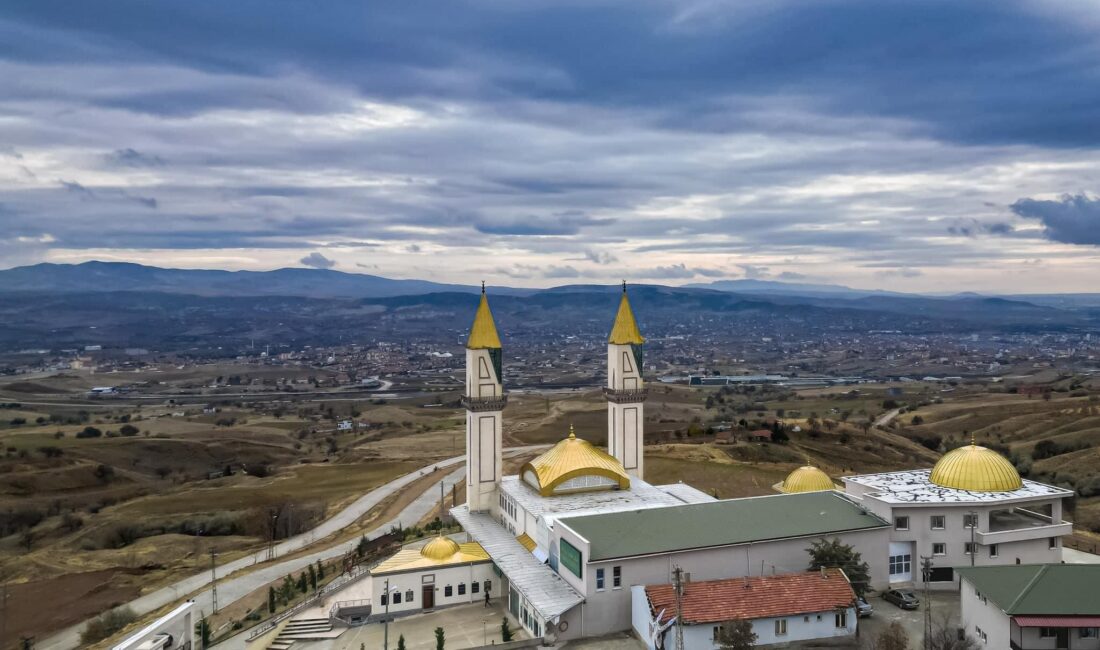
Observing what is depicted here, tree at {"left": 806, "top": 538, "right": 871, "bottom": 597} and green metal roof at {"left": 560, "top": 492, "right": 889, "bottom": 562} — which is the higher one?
green metal roof at {"left": 560, "top": 492, "right": 889, "bottom": 562}

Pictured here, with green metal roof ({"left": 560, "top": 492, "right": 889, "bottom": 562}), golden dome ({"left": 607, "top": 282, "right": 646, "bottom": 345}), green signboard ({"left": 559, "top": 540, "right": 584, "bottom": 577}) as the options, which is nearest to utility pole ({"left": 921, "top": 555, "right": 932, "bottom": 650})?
green metal roof ({"left": 560, "top": 492, "right": 889, "bottom": 562})

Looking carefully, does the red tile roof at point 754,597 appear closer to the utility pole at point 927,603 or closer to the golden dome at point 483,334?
the utility pole at point 927,603

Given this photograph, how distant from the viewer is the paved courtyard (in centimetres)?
3569

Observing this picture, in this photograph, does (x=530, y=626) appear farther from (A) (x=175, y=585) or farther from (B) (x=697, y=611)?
(A) (x=175, y=585)

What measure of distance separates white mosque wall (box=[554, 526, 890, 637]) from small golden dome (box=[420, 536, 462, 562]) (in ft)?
20.4

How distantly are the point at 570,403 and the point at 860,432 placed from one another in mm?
67187

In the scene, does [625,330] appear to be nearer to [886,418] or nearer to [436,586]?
[436,586]

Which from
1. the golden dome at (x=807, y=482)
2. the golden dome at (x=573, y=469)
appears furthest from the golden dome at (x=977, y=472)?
the golden dome at (x=573, y=469)

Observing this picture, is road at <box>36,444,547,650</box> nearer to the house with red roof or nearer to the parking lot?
the house with red roof

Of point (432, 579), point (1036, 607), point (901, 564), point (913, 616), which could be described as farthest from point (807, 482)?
point (432, 579)

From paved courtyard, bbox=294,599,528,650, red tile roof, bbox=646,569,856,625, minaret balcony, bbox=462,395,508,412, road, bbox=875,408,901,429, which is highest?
minaret balcony, bbox=462,395,508,412

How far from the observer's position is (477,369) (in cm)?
4884

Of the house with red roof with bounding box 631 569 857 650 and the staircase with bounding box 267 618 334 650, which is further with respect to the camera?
the staircase with bounding box 267 618 334 650

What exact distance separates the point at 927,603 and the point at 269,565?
39917 millimetres
